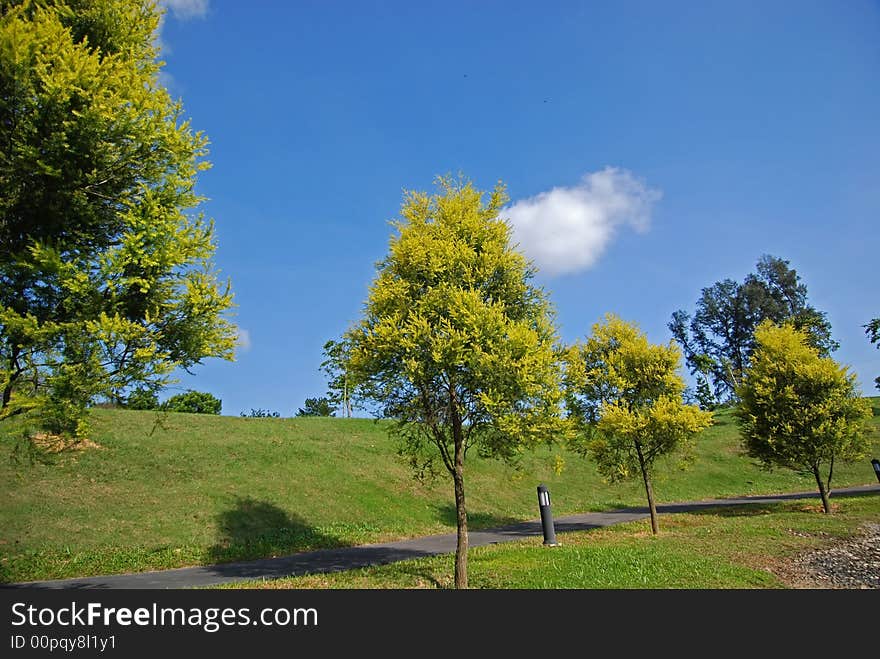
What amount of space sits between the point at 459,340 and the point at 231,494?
1584cm

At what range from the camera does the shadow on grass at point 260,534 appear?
1639 centimetres

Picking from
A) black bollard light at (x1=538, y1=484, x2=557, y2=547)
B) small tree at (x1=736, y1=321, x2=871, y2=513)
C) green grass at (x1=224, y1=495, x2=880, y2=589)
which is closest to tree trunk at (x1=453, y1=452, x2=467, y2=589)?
green grass at (x1=224, y1=495, x2=880, y2=589)

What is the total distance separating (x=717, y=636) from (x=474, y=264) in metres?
8.15

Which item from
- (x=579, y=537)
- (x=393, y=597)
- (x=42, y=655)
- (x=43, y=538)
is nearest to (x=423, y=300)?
(x=393, y=597)

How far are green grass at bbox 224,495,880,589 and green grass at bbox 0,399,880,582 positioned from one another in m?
2.35

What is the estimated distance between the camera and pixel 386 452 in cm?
3116

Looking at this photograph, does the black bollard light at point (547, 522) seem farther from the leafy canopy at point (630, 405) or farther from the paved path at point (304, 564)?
the leafy canopy at point (630, 405)

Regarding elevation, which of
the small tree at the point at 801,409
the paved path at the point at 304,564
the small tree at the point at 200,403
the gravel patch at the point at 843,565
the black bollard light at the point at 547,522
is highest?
the small tree at the point at 200,403

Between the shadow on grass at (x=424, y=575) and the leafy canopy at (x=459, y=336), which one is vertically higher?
the leafy canopy at (x=459, y=336)

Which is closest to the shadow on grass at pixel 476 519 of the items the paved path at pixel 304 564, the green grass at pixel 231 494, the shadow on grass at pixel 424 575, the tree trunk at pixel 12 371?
the green grass at pixel 231 494

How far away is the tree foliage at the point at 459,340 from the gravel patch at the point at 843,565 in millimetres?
6606

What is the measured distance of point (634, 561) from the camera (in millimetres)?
11555

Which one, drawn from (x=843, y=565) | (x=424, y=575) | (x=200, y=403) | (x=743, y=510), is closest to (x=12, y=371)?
(x=424, y=575)

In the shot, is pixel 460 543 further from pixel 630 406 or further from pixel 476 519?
pixel 476 519
